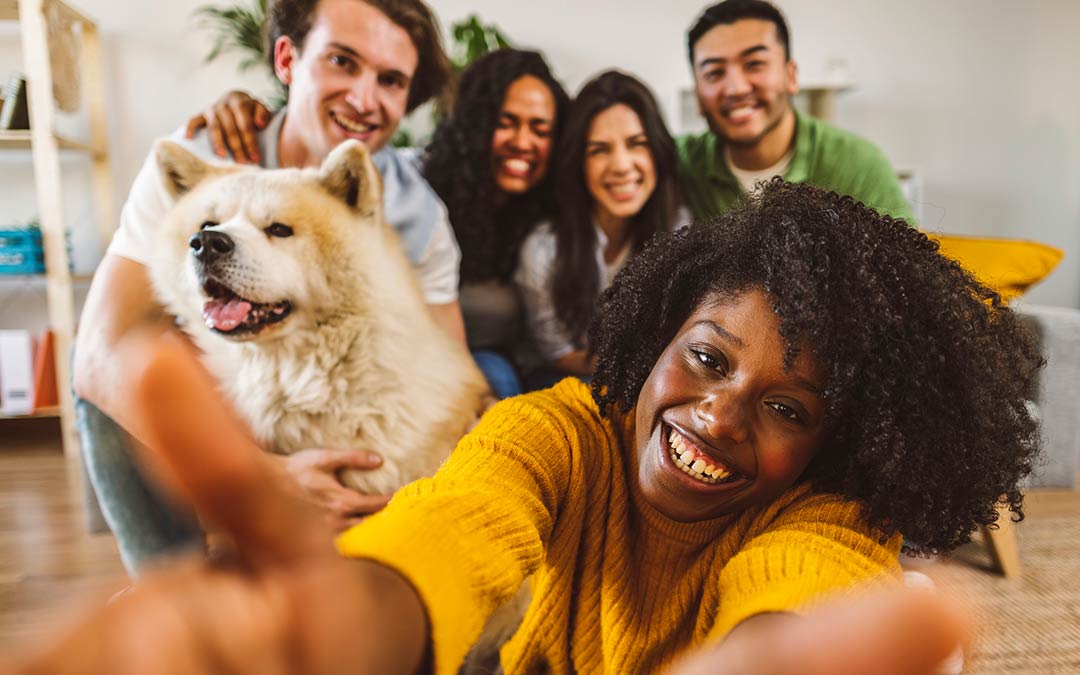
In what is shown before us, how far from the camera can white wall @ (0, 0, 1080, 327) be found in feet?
11.4

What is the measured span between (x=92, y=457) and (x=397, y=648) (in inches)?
33.1

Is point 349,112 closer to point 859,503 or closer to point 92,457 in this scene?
point 92,457

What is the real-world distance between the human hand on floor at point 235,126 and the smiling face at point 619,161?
0.81 m

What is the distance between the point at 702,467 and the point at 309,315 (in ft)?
1.58

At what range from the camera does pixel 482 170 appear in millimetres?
1702

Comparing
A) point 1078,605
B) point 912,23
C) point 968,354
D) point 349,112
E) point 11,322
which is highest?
point 912,23

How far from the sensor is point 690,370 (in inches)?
26.9

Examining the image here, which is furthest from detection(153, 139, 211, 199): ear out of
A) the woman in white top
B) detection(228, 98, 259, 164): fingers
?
the woman in white top

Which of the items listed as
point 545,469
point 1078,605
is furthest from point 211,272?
point 1078,605

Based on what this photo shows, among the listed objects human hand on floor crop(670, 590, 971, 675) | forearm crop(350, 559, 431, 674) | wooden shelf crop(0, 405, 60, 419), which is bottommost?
wooden shelf crop(0, 405, 60, 419)

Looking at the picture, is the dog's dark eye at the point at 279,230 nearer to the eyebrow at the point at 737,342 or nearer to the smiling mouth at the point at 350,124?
the smiling mouth at the point at 350,124

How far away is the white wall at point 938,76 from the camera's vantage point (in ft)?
11.4

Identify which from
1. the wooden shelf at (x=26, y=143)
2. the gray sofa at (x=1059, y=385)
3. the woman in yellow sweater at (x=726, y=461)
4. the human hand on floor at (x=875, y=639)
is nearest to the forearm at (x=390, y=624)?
the woman in yellow sweater at (x=726, y=461)

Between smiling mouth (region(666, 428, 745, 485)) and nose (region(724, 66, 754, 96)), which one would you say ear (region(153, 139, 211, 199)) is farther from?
nose (region(724, 66, 754, 96))
